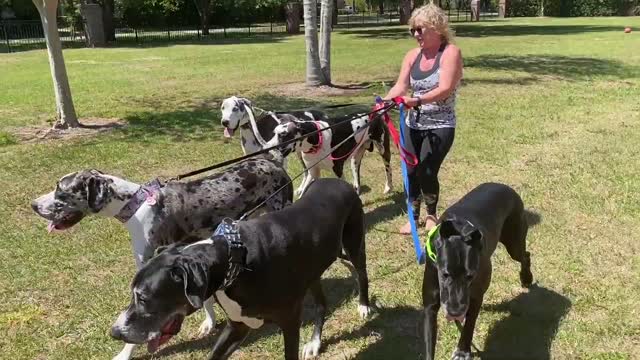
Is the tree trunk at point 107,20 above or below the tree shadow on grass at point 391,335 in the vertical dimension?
above

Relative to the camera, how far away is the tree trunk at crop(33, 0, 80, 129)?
11039mm

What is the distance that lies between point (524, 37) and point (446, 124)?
95.1 feet

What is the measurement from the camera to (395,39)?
3297 cm

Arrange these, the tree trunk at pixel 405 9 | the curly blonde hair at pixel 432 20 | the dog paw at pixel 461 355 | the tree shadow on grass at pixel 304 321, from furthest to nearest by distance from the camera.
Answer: the tree trunk at pixel 405 9 → the curly blonde hair at pixel 432 20 → the tree shadow on grass at pixel 304 321 → the dog paw at pixel 461 355

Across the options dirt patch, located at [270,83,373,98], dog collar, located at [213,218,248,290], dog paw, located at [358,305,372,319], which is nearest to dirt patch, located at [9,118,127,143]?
dirt patch, located at [270,83,373,98]

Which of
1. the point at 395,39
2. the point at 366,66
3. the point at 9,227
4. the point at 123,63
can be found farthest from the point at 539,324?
Result: the point at 395,39

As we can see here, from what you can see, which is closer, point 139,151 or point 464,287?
point 464,287

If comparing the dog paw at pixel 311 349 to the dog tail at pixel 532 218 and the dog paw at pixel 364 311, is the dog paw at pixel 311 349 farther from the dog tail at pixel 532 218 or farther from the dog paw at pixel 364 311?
the dog tail at pixel 532 218

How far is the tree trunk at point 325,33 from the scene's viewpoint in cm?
1527

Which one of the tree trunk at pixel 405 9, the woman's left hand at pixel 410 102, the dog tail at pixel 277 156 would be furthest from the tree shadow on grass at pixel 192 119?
the tree trunk at pixel 405 9

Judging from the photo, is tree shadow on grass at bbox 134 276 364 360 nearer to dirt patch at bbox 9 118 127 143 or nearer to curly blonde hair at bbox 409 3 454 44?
curly blonde hair at bbox 409 3 454 44

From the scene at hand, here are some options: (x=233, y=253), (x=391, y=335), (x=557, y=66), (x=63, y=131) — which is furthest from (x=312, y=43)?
(x=233, y=253)

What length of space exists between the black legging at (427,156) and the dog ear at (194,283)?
345 centimetres

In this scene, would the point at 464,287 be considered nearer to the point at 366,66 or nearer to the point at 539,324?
the point at 539,324
